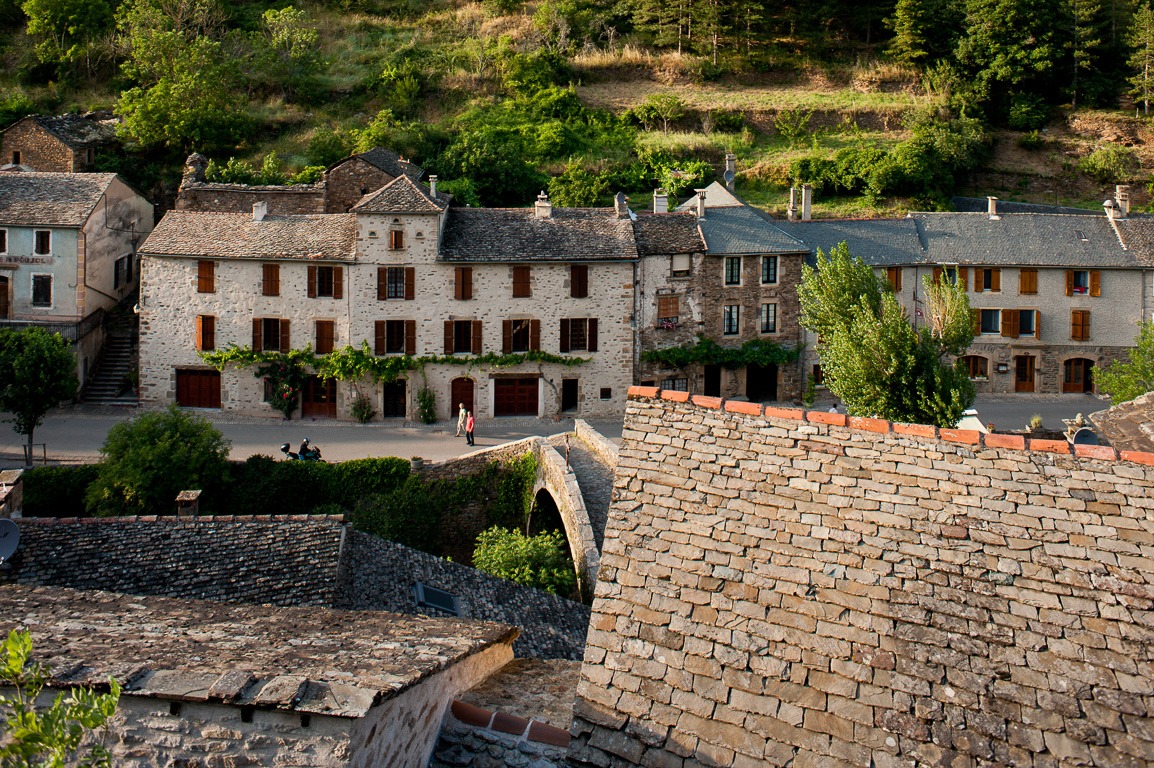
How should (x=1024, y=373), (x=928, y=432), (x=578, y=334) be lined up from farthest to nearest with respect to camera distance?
(x=1024, y=373) < (x=578, y=334) < (x=928, y=432)

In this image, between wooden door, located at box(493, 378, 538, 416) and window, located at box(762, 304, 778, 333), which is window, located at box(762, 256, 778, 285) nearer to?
window, located at box(762, 304, 778, 333)

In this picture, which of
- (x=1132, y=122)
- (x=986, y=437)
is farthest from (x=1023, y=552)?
(x=1132, y=122)

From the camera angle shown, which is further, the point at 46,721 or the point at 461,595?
the point at 461,595

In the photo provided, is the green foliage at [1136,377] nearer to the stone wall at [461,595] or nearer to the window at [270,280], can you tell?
the stone wall at [461,595]

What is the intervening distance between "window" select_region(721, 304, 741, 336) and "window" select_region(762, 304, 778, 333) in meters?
0.99

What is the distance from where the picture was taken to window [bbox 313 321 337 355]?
3403cm

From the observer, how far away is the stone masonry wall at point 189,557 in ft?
49.6

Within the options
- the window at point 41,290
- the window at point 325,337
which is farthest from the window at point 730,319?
the window at point 41,290

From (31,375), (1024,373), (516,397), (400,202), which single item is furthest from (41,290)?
(1024,373)

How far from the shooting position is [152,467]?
25.7 m

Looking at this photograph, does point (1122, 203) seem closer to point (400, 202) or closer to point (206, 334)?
point (400, 202)

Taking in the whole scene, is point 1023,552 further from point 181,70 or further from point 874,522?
point 181,70

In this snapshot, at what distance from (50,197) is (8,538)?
82.7 ft

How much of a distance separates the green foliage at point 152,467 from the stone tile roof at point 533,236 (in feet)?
34.8
